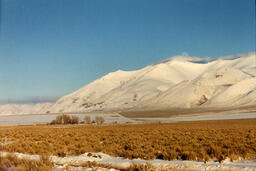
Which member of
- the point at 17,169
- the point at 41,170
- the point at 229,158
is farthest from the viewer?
the point at 229,158

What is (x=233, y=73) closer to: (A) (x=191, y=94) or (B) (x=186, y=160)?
(A) (x=191, y=94)

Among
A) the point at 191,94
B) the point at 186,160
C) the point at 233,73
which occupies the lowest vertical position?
the point at 186,160

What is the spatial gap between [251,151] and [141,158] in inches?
229

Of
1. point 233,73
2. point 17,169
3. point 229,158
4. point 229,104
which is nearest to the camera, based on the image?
point 17,169

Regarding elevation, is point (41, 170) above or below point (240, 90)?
below

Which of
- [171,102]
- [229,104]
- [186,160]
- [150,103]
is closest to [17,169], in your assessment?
[186,160]

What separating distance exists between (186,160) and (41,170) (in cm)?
664

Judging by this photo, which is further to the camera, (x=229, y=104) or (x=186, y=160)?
(x=229, y=104)

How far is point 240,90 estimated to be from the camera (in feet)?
517

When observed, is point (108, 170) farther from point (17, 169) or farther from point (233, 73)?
point (233, 73)

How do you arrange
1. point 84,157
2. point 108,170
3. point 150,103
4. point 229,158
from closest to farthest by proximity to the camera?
1. point 108,170
2. point 229,158
3. point 84,157
4. point 150,103

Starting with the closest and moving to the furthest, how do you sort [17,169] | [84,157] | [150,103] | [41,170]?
[17,169], [41,170], [84,157], [150,103]

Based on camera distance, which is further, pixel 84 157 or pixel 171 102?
pixel 171 102

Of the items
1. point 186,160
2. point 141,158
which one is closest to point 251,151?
point 186,160
